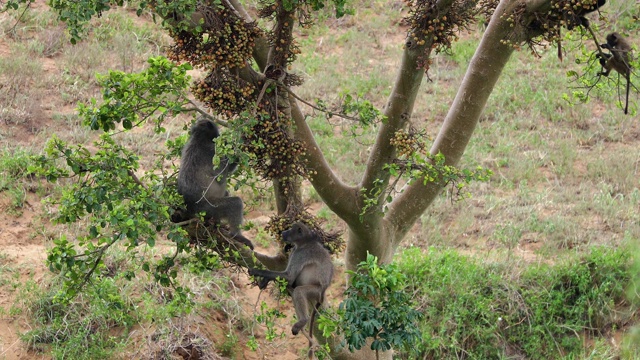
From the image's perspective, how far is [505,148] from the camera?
1227cm

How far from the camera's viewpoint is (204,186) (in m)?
7.35

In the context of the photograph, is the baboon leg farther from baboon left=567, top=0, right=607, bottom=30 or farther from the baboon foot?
baboon left=567, top=0, right=607, bottom=30

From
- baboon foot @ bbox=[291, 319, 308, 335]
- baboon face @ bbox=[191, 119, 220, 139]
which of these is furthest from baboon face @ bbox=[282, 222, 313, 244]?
baboon face @ bbox=[191, 119, 220, 139]

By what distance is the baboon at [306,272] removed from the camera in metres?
6.71

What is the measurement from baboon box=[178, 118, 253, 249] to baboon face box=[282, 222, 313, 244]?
1.87 ft

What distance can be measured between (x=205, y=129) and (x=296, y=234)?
5.52ft

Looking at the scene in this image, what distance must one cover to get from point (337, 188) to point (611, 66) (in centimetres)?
259

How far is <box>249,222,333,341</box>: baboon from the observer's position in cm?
671

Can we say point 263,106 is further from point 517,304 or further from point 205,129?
point 517,304

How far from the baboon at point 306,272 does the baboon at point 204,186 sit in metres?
0.49

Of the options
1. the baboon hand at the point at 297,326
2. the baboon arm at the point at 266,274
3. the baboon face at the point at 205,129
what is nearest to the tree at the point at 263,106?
the baboon arm at the point at 266,274

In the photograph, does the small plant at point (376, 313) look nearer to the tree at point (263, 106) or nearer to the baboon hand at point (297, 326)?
the baboon hand at point (297, 326)

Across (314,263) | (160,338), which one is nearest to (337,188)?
(314,263)

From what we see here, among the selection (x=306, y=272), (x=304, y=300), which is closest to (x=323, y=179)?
(x=306, y=272)
